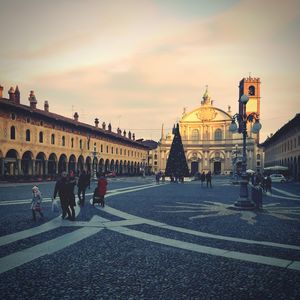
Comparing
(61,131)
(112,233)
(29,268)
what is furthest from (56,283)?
(61,131)

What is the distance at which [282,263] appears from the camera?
5.52 meters

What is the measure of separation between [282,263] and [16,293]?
4.50 meters

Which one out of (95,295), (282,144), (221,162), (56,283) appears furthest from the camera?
(221,162)

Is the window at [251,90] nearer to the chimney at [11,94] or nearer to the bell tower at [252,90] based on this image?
the bell tower at [252,90]

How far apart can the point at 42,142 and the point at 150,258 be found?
Result: 33.9 metres

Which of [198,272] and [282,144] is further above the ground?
[282,144]

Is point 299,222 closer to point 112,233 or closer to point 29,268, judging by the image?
point 112,233

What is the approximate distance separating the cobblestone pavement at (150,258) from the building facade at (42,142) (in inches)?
932

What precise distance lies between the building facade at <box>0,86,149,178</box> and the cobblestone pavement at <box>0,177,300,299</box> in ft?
77.7

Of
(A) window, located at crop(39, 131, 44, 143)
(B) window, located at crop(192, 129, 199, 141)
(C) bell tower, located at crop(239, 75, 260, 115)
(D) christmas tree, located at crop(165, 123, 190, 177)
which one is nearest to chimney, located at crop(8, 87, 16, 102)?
(A) window, located at crop(39, 131, 44, 143)

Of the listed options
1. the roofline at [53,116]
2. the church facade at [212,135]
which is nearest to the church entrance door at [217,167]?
the church facade at [212,135]

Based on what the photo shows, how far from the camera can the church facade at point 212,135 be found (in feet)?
261

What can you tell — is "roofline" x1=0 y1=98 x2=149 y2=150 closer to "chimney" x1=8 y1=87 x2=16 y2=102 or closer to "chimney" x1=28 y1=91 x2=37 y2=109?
"chimney" x1=28 y1=91 x2=37 y2=109

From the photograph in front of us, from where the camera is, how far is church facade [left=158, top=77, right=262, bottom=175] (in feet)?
261
